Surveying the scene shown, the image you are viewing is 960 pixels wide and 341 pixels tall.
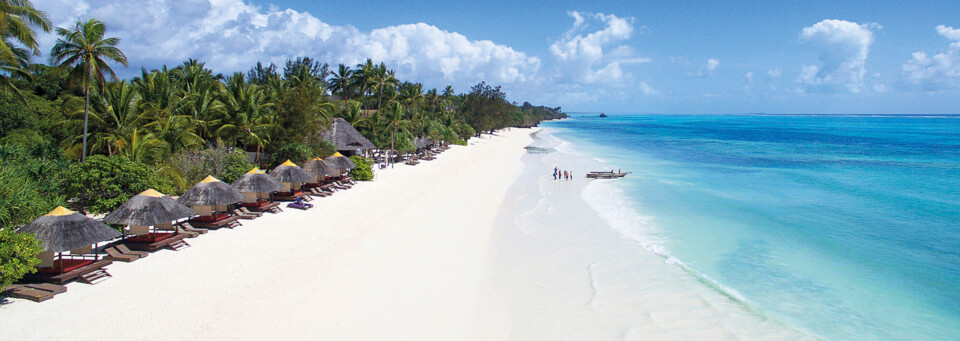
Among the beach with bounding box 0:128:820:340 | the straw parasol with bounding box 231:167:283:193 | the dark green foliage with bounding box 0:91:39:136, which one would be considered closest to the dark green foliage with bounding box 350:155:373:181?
the beach with bounding box 0:128:820:340

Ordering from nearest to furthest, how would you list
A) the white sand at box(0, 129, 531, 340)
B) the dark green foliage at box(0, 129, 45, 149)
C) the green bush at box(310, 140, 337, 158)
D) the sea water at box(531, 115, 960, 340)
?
1. the white sand at box(0, 129, 531, 340)
2. the sea water at box(531, 115, 960, 340)
3. the dark green foliage at box(0, 129, 45, 149)
4. the green bush at box(310, 140, 337, 158)

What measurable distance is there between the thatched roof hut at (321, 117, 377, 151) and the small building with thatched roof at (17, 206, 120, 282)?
1883 centimetres

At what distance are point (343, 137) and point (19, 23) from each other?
57.4 ft

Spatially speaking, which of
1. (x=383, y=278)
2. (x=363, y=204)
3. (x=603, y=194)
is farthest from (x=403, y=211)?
(x=603, y=194)

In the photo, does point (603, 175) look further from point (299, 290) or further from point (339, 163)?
point (299, 290)

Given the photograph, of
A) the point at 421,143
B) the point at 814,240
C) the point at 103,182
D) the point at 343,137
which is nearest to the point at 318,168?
the point at 103,182

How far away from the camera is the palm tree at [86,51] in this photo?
591 inches

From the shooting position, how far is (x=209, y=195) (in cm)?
1378

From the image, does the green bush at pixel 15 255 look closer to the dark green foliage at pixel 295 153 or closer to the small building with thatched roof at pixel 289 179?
the small building with thatched roof at pixel 289 179

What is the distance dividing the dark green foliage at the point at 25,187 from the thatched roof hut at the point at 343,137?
1375cm

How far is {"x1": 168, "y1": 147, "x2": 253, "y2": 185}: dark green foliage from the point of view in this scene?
59.0 ft

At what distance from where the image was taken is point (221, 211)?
14.9 m

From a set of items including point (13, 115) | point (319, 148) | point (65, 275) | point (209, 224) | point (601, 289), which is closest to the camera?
point (65, 275)

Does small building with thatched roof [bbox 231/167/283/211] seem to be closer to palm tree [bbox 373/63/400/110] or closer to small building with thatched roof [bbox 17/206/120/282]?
small building with thatched roof [bbox 17/206/120/282]
